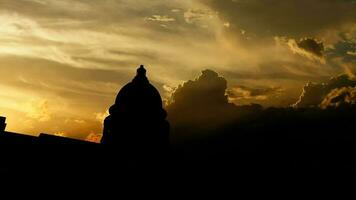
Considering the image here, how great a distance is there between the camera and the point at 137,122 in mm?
54406

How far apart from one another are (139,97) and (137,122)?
2.42m

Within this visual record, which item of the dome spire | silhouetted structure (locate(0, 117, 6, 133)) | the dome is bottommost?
silhouetted structure (locate(0, 117, 6, 133))

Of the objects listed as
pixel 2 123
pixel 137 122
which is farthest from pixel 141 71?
pixel 2 123

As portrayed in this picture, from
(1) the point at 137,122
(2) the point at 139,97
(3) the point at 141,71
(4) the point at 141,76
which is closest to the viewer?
(1) the point at 137,122

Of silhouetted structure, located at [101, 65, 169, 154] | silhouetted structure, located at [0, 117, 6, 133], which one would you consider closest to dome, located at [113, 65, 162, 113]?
silhouetted structure, located at [101, 65, 169, 154]

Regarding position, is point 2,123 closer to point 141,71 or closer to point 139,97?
point 139,97

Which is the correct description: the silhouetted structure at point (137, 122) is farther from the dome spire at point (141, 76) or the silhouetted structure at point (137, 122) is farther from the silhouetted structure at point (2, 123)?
the silhouetted structure at point (2, 123)

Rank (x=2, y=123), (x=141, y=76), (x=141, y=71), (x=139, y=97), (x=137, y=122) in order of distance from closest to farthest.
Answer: (x=2, y=123)
(x=137, y=122)
(x=139, y=97)
(x=141, y=76)
(x=141, y=71)

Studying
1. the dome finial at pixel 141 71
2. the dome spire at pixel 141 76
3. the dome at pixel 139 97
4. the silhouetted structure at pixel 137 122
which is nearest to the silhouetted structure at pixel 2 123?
the silhouetted structure at pixel 137 122

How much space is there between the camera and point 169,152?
53781mm

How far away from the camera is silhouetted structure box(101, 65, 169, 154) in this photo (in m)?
53.8

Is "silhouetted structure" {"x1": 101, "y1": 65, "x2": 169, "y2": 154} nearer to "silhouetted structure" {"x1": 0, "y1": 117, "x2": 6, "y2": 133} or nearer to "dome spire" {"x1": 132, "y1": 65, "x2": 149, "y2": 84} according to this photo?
"dome spire" {"x1": 132, "y1": 65, "x2": 149, "y2": 84}

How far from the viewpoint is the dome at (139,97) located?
180 feet

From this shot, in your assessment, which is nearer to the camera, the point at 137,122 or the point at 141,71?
the point at 137,122
